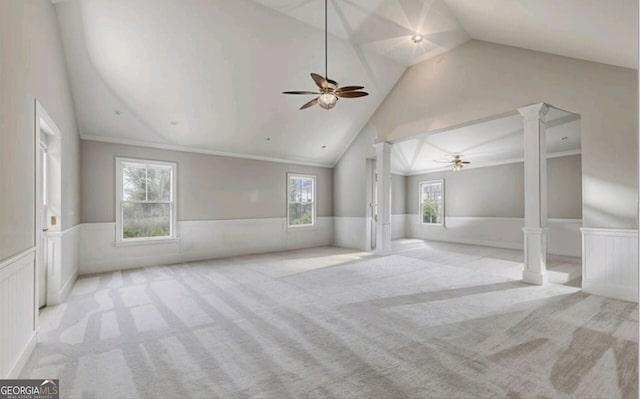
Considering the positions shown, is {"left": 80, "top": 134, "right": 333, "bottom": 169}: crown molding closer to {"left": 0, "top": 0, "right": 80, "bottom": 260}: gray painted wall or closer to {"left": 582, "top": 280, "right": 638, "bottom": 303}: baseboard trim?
{"left": 0, "top": 0, "right": 80, "bottom": 260}: gray painted wall

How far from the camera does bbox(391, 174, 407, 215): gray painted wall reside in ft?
35.0

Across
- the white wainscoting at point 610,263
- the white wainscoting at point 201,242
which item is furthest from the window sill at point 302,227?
the white wainscoting at point 610,263

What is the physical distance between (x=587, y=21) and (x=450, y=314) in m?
3.41

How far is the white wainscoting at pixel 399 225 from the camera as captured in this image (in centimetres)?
1061

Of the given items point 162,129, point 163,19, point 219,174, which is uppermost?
point 163,19

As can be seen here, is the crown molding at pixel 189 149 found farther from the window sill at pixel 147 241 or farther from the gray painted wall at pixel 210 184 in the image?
the window sill at pixel 147 241

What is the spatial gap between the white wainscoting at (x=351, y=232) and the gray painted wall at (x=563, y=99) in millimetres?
2993

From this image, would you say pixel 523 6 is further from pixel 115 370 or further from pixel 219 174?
pixel 219 174

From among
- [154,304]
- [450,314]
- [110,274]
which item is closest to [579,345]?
[450,314]

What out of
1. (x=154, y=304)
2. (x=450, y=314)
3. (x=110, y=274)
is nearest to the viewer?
(x=450, y=314)

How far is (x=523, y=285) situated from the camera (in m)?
4.24

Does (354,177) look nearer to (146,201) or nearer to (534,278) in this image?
(534,278)

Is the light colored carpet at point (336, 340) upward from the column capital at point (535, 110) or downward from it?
downward

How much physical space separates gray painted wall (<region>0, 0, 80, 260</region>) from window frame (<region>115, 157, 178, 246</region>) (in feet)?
7.65
